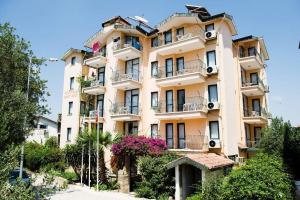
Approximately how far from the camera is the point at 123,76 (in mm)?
32219

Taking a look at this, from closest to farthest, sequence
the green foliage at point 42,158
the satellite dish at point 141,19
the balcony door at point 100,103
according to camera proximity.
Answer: the satellite dish at point 141,19 → the green foliage at point 42,158 → the balcony door at point 100,103

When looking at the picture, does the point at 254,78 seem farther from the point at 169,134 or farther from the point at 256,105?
the point at 169,134

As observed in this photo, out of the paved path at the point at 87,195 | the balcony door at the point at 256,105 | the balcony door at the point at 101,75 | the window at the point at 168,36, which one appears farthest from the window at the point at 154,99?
the balcony door at the point at 256,105

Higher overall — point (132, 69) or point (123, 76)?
point (132, 69)

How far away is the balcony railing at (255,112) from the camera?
3029 centimetres

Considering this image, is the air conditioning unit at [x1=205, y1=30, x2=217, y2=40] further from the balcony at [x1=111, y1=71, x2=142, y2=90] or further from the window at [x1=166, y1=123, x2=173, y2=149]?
the window at [x1=166, y1=123, x2=173, y2=149]

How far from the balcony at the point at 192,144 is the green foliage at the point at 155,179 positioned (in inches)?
146

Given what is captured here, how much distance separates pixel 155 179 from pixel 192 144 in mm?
6487

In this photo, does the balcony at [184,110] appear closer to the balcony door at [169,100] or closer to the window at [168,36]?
the balcony door at [169,100]

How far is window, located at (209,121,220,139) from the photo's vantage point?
84.4 feet

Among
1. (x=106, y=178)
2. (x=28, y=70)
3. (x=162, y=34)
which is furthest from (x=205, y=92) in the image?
(x=28, y=70)

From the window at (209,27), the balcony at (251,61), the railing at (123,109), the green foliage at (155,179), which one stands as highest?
the window at (209,27)

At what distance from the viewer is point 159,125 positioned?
2920 cm

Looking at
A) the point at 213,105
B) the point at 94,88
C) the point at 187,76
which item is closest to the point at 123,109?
the point at 94,88
